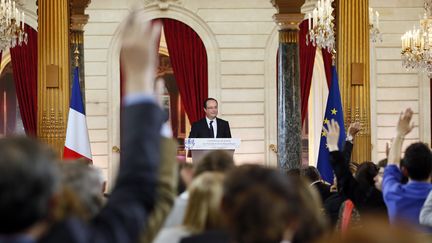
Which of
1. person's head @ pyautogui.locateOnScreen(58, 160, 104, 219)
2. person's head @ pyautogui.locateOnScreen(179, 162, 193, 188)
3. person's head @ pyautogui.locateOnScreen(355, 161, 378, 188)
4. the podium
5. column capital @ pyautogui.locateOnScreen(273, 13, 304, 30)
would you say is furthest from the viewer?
column capital @ pyautogui.locateOnScreen(273, 13, 304, 30)

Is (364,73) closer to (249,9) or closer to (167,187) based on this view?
(249,9)

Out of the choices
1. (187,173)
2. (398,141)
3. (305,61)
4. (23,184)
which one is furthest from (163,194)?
(305,61)

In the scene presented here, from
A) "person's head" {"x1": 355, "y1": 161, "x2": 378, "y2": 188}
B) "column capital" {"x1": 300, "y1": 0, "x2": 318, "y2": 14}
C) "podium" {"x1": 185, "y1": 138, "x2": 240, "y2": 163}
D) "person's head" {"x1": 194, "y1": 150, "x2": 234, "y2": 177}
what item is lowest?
"person's head" {"x1": 355, "y1": 161, "x2": 378, "y2": 188}

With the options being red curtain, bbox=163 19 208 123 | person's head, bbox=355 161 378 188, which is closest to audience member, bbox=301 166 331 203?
person's head, bbox=355 161 378 188

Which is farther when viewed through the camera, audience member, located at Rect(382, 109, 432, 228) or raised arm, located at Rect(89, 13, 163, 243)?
audience member, located at Rect(382, 109, 432, 228)

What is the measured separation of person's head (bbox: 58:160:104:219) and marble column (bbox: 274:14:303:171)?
8.89m

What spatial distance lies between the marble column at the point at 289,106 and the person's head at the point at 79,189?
29.2ft

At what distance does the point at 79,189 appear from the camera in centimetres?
245

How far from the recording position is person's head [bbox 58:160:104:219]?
2158 mm

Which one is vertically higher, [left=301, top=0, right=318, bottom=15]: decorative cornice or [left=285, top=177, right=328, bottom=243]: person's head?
[left=301, top=0, right=318, bottom=15]: decorative cornice

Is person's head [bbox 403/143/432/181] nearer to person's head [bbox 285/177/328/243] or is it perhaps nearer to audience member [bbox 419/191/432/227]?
audience member [bbox 419/191/432/227]

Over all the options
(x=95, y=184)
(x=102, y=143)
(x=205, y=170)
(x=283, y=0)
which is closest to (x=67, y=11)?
(x=283, y=0)

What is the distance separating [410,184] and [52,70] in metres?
6.15

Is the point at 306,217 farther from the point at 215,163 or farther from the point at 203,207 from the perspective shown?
the point at 215,163
